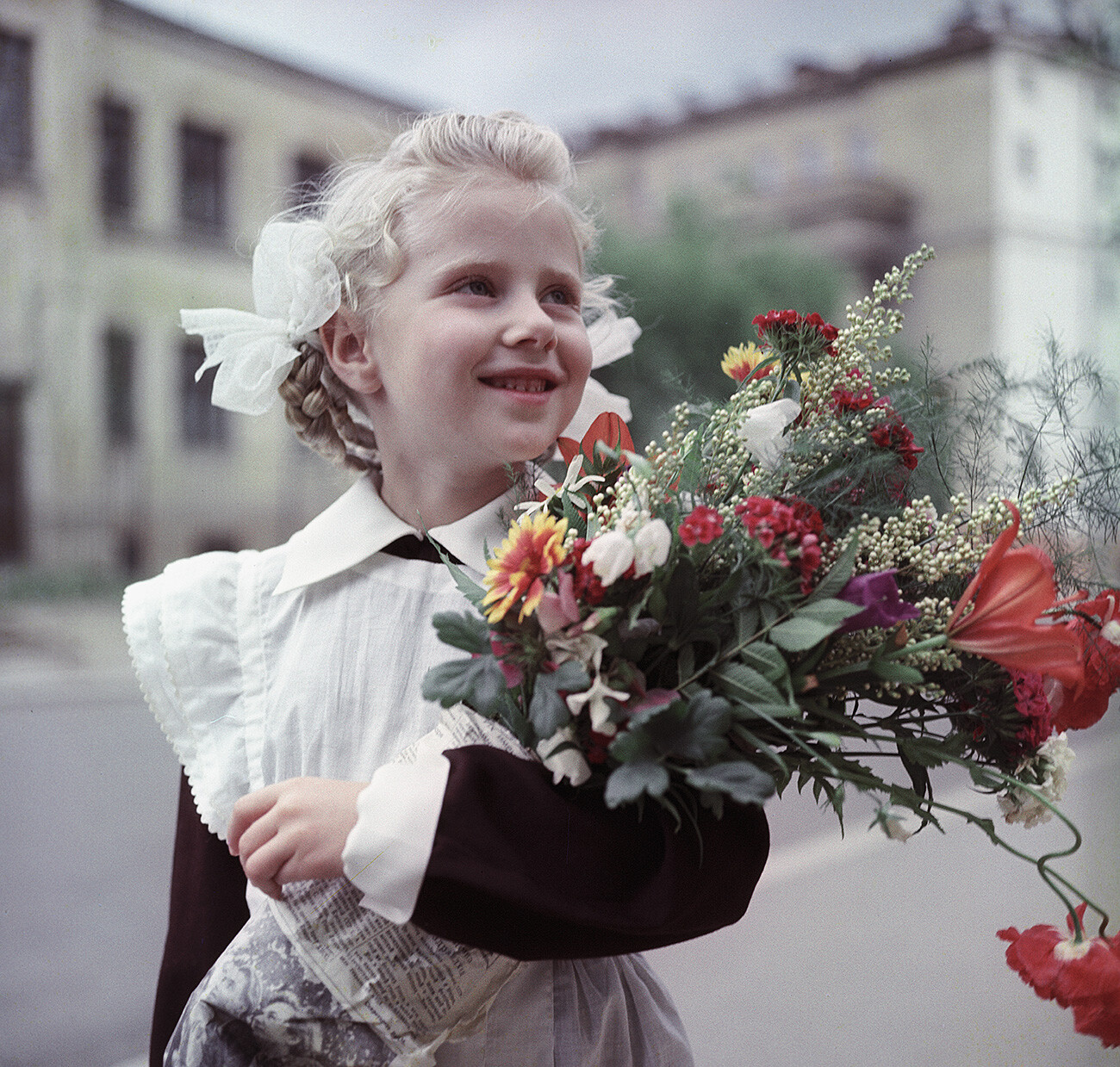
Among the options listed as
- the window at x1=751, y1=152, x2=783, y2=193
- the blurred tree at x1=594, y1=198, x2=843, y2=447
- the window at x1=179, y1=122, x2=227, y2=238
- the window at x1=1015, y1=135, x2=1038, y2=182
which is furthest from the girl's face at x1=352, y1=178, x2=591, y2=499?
the window at x1=751, y1=152, x2=783, y2=193

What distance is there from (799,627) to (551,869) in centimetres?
24

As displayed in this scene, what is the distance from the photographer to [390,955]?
88 cm

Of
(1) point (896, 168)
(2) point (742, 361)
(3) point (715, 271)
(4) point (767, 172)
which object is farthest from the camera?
(4) point (767, 172)

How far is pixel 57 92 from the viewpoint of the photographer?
1014cm

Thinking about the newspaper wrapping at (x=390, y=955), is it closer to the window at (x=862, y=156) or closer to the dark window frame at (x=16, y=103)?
the dark window frame at (x=16, y=103)

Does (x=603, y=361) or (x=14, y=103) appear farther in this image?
(x=14, y=103)

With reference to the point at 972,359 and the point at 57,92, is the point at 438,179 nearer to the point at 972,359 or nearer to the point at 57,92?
the point at 972,359

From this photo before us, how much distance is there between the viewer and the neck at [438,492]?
110 centimetres

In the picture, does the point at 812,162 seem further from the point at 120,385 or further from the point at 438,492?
the point at 438,492

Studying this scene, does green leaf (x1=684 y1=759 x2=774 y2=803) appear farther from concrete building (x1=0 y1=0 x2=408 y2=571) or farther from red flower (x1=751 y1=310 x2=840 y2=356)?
concrete building (x1=0 y1=0 x2=408 y2=571)

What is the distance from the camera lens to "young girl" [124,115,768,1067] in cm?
83

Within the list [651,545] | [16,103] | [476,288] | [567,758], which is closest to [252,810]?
[567,758]

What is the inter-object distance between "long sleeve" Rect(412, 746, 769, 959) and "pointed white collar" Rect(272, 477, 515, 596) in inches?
10.6

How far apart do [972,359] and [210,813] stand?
0.83 m
